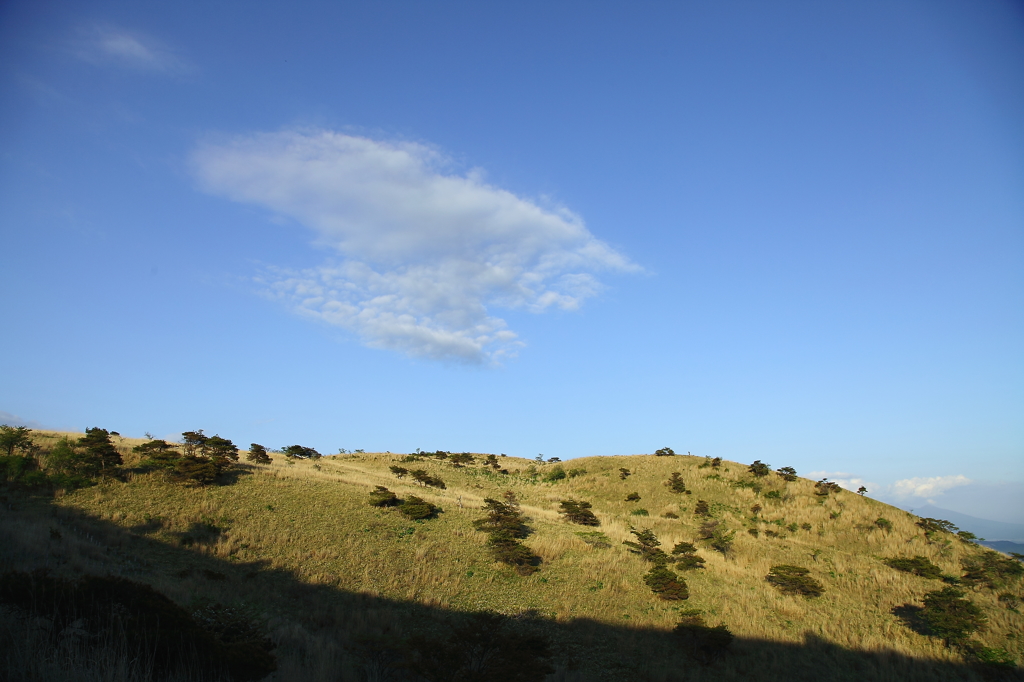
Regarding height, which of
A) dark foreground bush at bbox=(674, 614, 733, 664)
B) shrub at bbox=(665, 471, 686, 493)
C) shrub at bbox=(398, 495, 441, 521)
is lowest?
dark foreground bush at bbox=(674, 614, 733, 664)

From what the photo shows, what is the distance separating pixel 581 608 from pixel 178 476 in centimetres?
2370

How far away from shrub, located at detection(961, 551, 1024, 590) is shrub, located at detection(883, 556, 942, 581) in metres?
1.41

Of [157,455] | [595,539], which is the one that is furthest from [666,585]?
[157,455]

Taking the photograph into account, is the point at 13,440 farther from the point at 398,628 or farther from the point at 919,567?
the point at 919,567

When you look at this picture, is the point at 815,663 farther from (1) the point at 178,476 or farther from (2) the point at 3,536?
(1) the point at 178,476

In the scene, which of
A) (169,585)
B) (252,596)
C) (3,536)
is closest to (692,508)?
(252,596)

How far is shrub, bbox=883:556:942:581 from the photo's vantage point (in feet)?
97.3

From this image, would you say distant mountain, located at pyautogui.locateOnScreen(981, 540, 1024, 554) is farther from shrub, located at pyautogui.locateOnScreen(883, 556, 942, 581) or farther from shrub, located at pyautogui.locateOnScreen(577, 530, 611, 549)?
shrub, located at pyautogui.locateOnScreen(577, 530, 611, 549)

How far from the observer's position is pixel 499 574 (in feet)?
79.1

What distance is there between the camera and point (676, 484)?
2042 inches

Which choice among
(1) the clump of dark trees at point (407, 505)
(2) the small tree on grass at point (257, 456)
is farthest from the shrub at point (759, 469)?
(2) the small tree on grass at point (257, 456)

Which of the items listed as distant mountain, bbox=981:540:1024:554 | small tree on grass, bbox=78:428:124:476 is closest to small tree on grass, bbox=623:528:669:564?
distant mountain, bbox=981:540:1024:554

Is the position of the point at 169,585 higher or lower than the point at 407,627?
higher

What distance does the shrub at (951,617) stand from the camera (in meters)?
21.8
